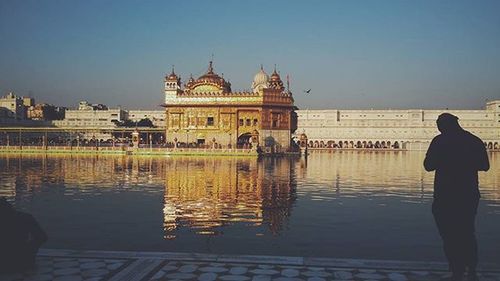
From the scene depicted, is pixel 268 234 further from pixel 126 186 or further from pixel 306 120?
pixel 306 120

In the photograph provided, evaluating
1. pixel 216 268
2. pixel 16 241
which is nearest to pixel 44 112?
pixel 16 241

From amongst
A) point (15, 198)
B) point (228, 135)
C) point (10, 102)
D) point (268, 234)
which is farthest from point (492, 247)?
point (10, 102)

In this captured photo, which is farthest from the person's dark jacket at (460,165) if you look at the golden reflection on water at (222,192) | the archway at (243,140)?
the archway at (243,140)

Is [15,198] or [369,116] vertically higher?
[369,116]

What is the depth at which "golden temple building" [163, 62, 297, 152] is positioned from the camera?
59.0 metres

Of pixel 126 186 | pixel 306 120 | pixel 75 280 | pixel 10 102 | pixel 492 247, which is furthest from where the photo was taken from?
pixel 306 120

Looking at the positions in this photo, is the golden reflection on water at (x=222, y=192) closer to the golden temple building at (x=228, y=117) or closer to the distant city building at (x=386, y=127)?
the golden temple building at (x=228, y=117)

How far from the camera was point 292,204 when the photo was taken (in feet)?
48.0

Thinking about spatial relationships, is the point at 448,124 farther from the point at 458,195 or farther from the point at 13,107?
the point at 13,107

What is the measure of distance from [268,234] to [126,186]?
11.1 meters

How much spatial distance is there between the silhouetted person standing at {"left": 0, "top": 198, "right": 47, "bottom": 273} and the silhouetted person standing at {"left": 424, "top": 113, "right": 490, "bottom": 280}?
5.70m

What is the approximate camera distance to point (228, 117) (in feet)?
198

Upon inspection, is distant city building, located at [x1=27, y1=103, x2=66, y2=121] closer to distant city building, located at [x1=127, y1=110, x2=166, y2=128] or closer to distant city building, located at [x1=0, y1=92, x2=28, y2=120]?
distant city building, located at [x1=0, y1=92, x2=28, y2=120]

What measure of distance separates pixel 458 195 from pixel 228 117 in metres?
54.5
